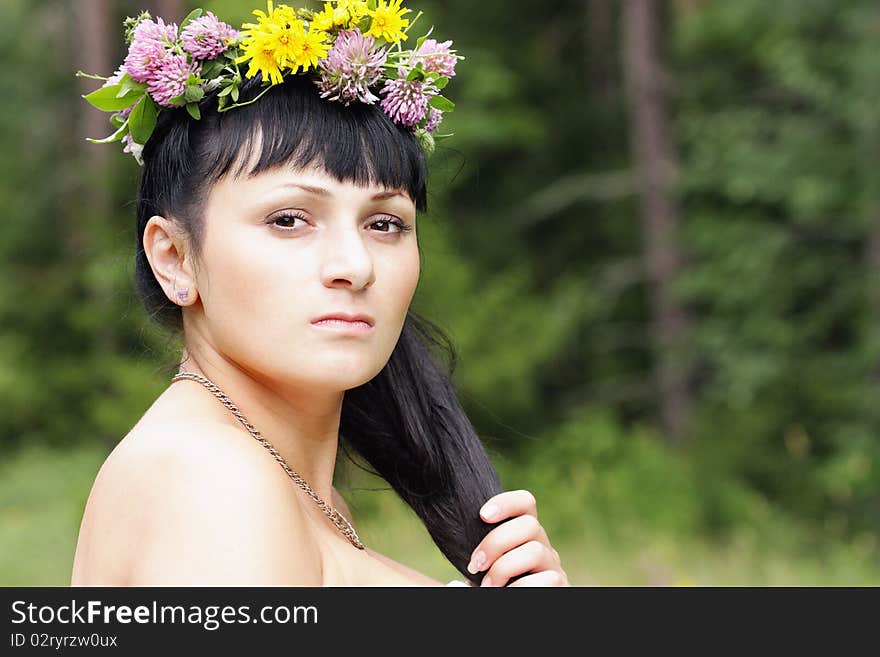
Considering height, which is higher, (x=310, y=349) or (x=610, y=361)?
(x=610, y=361)

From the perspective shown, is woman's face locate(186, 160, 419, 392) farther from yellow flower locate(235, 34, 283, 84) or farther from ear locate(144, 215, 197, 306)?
yellow flower locate(235, 34, 283, 84)

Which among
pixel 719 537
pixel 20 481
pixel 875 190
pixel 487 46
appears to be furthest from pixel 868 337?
pixel 20 481

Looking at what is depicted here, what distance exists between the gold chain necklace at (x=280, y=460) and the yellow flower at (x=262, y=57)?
20.5 inches

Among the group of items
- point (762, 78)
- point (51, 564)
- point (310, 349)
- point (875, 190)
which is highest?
point (762, 78)

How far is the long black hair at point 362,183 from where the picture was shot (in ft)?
6.32

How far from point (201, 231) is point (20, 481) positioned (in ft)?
37.8

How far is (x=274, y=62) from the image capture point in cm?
196

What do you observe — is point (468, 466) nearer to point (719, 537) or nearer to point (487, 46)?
point (719, 537)

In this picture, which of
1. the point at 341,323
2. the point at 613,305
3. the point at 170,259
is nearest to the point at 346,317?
the point at 341,323

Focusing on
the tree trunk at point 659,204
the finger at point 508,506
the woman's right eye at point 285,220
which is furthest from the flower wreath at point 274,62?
the tree trunk at point 659,204

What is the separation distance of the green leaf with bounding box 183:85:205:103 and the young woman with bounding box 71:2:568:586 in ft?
0.05

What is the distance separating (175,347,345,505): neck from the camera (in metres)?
2.01

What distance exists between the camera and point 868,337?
10.5m

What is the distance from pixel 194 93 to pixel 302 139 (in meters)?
0.23
